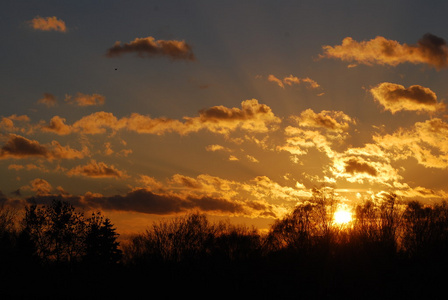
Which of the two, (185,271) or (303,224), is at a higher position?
(303,224)

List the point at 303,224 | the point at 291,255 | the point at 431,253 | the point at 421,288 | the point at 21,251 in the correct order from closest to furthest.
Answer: the point at 421,288 < the point at 431,253 < the point at 21,251 < the point at 291,255 < the point at 303,224

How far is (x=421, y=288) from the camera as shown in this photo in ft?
187

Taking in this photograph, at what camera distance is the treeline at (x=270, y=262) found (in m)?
62.4

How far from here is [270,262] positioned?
240 feet

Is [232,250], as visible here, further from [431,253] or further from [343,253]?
[431,253]

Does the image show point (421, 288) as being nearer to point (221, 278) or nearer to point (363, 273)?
point (363, 273)

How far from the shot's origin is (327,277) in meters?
65.6

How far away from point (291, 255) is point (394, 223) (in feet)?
55.3

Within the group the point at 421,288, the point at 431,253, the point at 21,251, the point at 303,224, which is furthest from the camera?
the point at 303,224

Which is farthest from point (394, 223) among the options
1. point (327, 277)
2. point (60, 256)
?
point (60, 256)

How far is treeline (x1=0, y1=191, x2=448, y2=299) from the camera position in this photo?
62.4 meters

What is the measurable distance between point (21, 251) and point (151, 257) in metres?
23.7

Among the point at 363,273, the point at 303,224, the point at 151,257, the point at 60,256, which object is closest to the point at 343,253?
the point at 363,273

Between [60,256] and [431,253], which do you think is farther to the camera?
[60,256]
